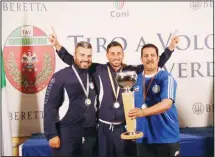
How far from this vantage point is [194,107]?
2.07 meters

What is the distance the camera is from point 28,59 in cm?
203

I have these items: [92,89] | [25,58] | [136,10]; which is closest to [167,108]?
[92,89]

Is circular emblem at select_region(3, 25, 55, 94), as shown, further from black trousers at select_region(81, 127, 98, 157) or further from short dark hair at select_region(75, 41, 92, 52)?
black trousers at select_region(81, 127, 98, 157)

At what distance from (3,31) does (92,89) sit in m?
0.73

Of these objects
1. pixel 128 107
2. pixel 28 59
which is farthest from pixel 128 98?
pixel 28 59

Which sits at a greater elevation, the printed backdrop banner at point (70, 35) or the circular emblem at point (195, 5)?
the circular emblem at point (195, 5)

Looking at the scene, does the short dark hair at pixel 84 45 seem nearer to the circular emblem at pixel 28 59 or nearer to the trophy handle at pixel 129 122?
the circular emblem at pixel 28 59

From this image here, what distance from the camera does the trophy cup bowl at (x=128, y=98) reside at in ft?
6.45

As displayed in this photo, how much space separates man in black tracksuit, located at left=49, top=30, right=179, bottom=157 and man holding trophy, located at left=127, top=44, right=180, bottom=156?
72mm

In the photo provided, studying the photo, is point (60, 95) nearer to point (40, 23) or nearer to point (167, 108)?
point (40, 23)

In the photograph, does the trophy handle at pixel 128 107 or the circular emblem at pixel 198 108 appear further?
the circular emblem at pixel 198 108

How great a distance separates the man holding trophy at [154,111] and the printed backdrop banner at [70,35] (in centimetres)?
8

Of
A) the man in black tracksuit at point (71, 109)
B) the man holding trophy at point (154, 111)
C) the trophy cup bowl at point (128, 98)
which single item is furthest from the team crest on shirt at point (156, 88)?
the man in black tracksuit at point (71, 109)

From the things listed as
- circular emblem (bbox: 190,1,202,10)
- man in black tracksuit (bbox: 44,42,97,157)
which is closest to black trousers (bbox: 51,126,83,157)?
man in black tracksuit (bbox: 44,42,97,157)
